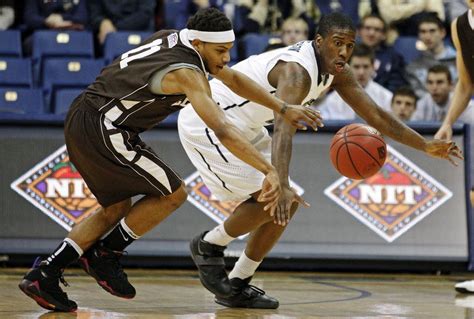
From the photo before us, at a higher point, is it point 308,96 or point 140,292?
point 308,96

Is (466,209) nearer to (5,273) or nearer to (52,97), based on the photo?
(5,273)

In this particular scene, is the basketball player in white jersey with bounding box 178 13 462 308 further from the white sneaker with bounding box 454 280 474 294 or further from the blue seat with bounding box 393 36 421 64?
the blue seat with bounding box 393 36 421 64

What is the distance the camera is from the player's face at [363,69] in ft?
34.3

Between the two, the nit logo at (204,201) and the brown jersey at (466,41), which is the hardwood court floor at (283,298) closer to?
the nit logo at (204,201)

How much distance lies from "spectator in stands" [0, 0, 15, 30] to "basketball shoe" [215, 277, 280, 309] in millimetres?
6623

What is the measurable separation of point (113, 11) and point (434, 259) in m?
5.45

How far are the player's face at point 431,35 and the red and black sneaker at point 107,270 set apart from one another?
6.42 meters

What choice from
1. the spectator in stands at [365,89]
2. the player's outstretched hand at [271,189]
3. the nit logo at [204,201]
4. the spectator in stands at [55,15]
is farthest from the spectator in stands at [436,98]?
the player's outstretched hand at [271,189]

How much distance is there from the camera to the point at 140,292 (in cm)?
697

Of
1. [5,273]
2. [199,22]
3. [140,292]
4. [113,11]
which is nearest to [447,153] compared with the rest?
[199,22]

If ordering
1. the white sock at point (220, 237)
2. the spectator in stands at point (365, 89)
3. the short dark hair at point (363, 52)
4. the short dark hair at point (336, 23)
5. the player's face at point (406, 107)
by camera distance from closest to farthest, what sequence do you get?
the short dark hair at point (336, 23) < the white sock at point (220, 237) < the player's face at point (406, 107) < the spectator in stands at point (365, 89) < the short dark hair at point (363, 52)

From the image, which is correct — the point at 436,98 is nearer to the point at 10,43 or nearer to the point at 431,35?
the point at 431,35

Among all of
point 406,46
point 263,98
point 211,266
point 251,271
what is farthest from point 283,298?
point 406,46

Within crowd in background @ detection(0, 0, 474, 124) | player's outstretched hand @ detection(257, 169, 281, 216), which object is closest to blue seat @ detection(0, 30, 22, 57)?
crowd in background @ detection(0, 0, 474, 124)
